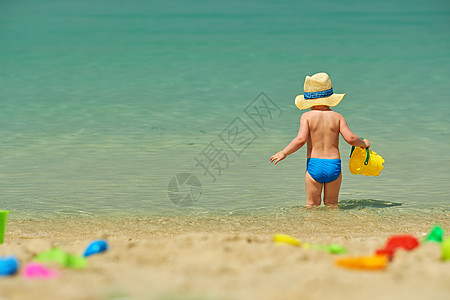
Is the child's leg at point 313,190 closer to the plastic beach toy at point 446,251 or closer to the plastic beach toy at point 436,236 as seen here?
the plastic beach toy at point 436,236

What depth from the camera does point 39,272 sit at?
239cm

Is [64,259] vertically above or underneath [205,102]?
underneath

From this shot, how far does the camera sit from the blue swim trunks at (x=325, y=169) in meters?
4.74

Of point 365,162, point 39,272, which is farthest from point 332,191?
point 39,272

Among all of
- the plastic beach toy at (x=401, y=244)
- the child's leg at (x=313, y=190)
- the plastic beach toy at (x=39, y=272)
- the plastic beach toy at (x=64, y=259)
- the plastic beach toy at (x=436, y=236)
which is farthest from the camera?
the child's leg at (x=313, y=190)

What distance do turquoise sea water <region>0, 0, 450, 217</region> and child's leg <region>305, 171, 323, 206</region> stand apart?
0.26 m

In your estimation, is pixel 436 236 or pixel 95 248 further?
pixel 436 236

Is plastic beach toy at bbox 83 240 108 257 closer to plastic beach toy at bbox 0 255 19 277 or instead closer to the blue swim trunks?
plastic beach toy at bbox 0 255 19 277

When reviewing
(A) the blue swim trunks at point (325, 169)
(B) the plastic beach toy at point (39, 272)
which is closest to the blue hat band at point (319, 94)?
(A) the blue swim trunks at point (325, 169)

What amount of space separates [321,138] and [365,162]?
48 cm

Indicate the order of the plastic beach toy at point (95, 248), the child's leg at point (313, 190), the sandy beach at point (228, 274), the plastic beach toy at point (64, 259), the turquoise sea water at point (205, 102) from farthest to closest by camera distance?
the turquoise sea water at point (205, 102), the child's leg at point (313, 190), the plastic beach toy at point (95, 248), the plastic beach toy at point (64, 259), the sandy beach at point (228, 274)

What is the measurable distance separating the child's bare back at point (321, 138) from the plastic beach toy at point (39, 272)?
8.57 feet

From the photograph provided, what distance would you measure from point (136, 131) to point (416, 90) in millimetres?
5945

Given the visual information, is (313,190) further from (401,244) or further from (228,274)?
(228,274)
